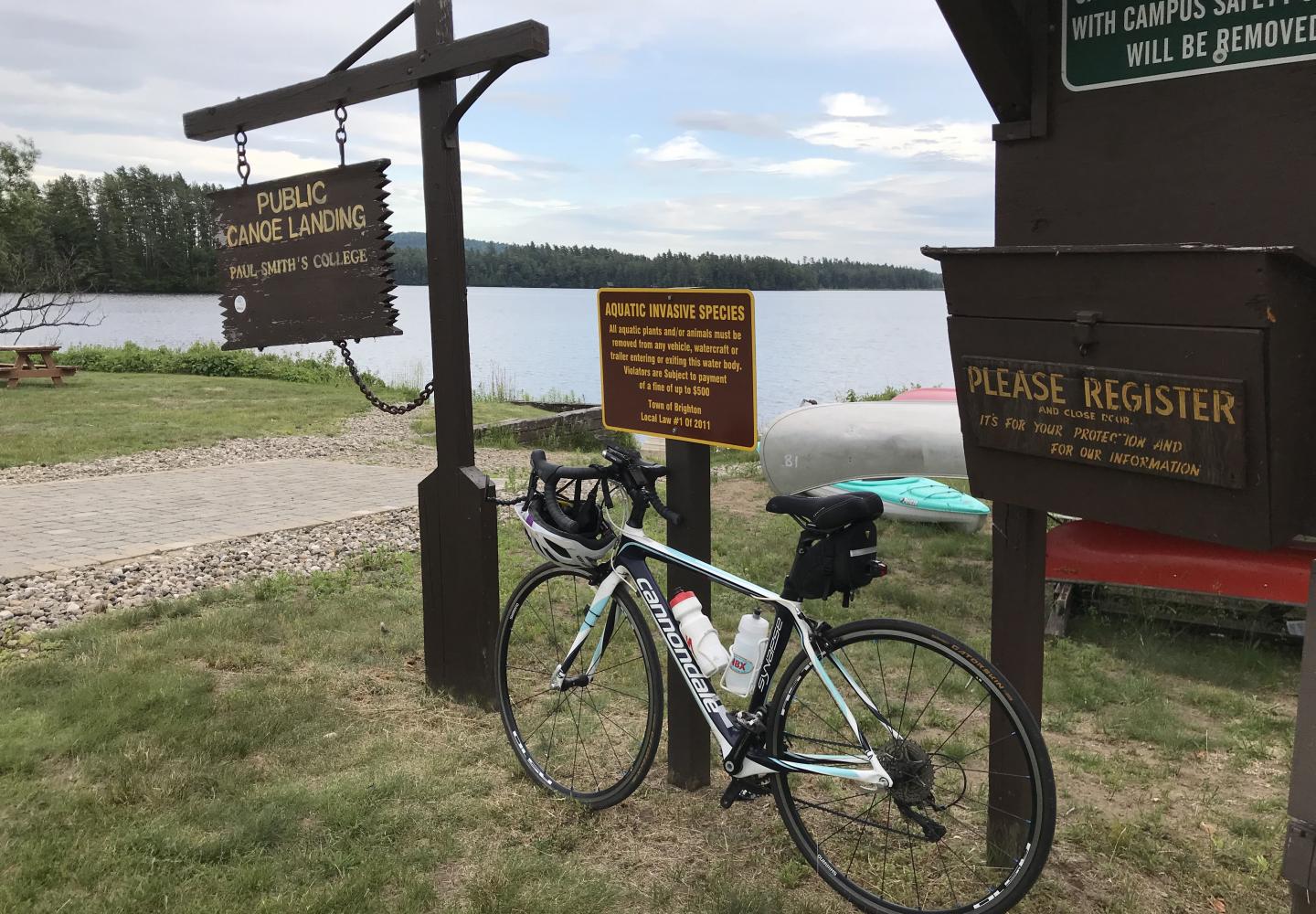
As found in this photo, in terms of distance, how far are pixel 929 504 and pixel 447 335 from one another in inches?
200

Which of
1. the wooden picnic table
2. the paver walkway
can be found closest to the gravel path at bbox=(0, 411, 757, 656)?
the paver walkway

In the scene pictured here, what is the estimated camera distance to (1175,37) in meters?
2.42

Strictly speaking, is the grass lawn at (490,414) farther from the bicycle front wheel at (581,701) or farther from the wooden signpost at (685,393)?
the wooden signpost at (685,393)

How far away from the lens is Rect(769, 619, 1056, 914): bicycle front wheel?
7.96 ft

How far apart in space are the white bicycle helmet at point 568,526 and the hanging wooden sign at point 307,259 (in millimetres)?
1127

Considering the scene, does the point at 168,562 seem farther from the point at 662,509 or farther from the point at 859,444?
the point at 859,444

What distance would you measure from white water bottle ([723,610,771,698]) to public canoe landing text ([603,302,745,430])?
0.70 m

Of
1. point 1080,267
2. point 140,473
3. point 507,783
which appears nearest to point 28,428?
point 140,473

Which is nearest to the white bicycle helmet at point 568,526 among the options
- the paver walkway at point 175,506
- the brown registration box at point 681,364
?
the brown registration box at point 681,364

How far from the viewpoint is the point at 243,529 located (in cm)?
749

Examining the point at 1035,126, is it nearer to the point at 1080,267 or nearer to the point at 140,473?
the point at 1080,267

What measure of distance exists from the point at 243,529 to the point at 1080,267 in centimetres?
668

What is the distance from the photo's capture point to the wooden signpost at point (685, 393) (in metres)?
3.11

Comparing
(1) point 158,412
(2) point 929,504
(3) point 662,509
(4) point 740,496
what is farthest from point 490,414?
(3) point 662,509
